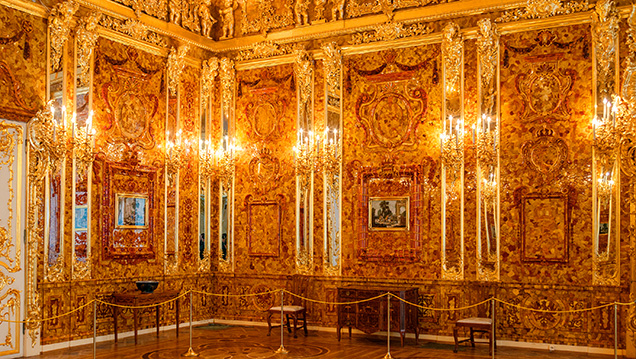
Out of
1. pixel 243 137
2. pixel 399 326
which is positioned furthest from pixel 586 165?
pixel 243 137

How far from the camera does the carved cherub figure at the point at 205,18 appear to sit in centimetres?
1454

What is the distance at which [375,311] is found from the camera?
11914 mm

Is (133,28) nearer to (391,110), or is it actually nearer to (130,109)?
(130,109)

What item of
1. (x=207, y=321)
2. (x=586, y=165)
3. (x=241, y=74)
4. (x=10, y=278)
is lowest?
(x=207, y=321)

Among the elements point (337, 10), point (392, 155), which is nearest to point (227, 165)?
point (392, 155)

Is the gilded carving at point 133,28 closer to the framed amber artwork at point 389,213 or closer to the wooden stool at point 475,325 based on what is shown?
the framed amber artwork at point 389,213

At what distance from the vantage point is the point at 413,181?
1274cm

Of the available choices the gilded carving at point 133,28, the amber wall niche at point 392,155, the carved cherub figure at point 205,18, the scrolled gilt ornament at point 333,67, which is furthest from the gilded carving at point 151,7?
the amber wall niche at point 392,155

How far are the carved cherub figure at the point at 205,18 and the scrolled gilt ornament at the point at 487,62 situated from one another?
225 inches

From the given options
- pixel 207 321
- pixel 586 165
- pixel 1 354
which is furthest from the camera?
pixel 207 321

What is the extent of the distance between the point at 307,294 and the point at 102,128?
487cm

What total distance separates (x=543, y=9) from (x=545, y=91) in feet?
4.52

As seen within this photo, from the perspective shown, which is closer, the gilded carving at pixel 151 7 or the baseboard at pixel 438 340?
the baseboard at pixel 438 340

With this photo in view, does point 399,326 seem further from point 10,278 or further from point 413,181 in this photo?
point 10,278
